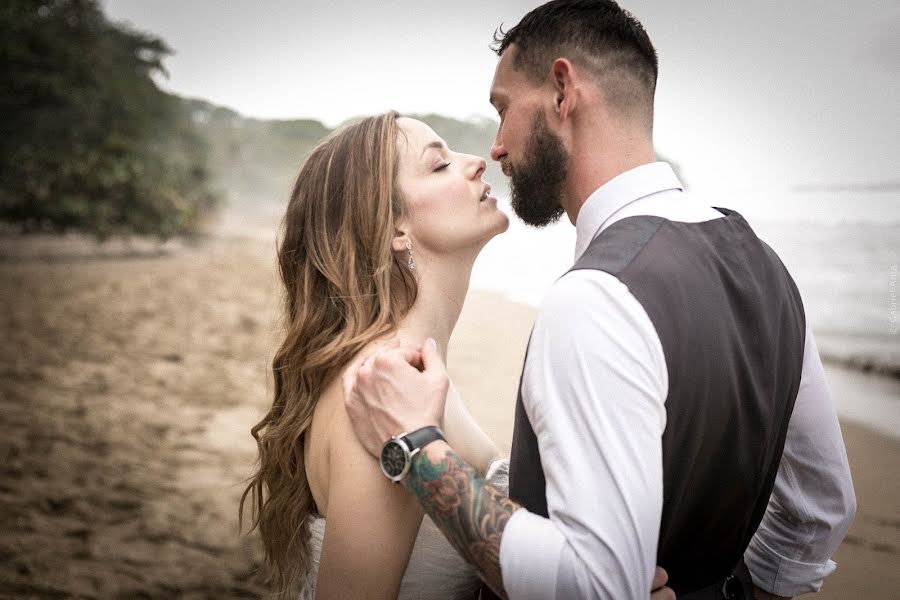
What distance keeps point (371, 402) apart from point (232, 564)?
2.69 metres

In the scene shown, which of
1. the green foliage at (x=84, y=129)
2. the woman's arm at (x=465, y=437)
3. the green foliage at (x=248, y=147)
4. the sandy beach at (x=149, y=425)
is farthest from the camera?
the green foliage at (x=248, y=147)

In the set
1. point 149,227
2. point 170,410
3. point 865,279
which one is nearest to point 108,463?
point 170,410

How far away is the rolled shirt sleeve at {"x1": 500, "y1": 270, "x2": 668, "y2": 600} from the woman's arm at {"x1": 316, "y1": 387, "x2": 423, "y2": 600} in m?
0.43

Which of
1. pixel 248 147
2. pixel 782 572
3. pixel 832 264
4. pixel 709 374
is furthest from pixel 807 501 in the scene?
pixel 248 147

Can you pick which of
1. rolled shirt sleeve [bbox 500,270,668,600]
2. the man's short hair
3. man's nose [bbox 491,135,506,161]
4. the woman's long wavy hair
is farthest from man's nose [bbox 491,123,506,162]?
rolled shirt sleeve [bbox 500,270,668,600]

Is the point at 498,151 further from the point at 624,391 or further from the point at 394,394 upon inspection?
the point at 624,391

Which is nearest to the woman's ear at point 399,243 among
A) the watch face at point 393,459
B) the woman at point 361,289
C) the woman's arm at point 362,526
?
the woman at point 361,289

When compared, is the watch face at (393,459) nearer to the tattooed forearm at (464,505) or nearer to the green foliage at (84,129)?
the tattooed forearm at (464,505)

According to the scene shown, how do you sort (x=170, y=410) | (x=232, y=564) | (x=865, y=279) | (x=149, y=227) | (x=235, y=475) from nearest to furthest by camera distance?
(x=232, y=564) → (x=235, y=475) → (x=170, y=410) → (x=865, y=279) → (x=149, y=227)

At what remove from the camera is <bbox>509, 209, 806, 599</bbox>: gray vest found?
110 centimetres

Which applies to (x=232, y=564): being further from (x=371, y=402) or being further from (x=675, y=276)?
(x=675, y=276)

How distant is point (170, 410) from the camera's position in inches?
225

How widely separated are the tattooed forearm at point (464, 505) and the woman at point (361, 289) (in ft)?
1.34

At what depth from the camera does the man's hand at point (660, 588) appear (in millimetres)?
1194
